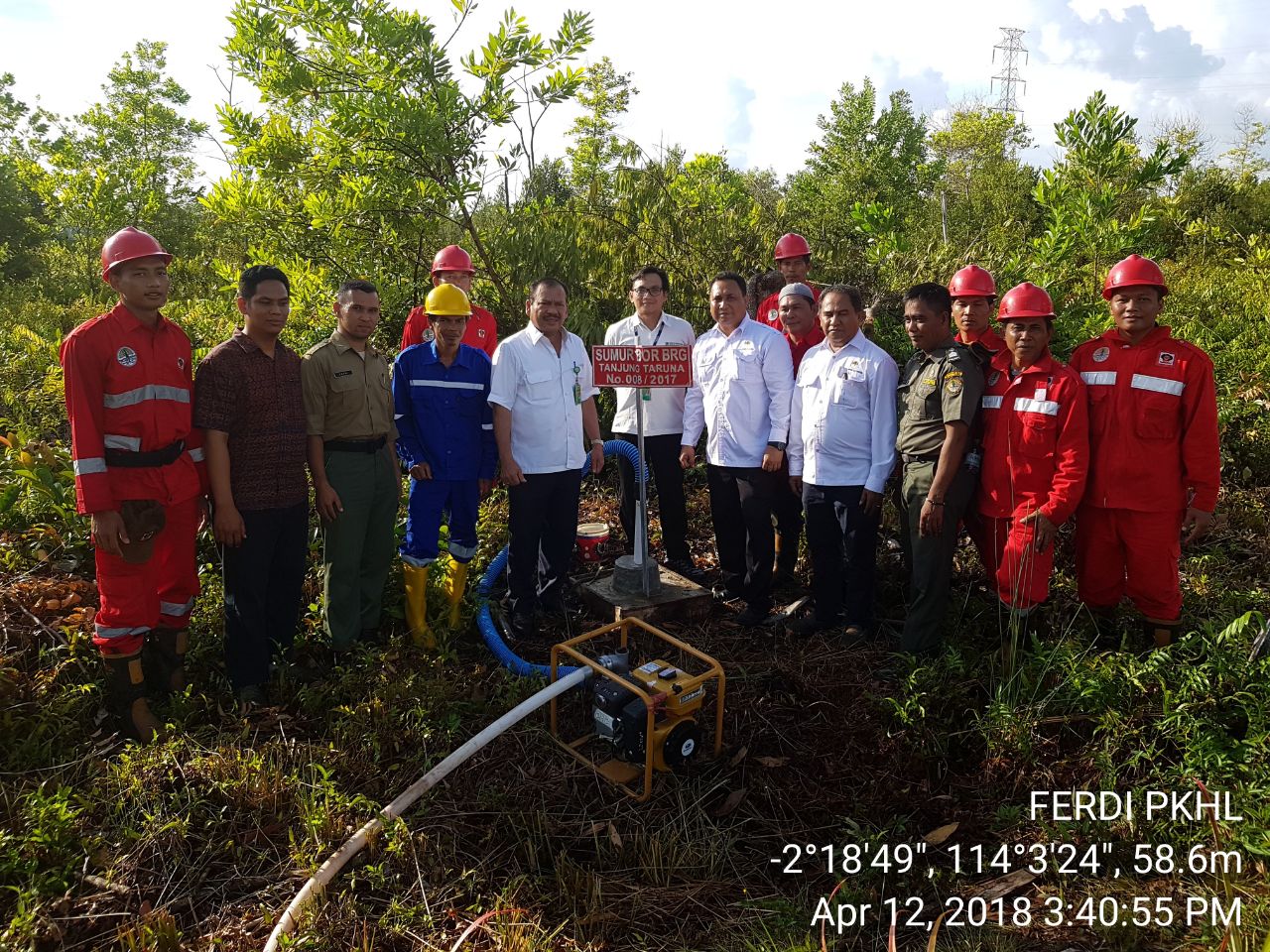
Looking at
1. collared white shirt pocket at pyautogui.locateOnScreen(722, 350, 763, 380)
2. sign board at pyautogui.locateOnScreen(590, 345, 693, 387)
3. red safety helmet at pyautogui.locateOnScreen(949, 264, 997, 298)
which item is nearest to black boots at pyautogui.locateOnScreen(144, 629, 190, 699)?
sign board at pyautogui.locateOnScreen(590, 345, 693, 387)

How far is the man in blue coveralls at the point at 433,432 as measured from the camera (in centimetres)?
438

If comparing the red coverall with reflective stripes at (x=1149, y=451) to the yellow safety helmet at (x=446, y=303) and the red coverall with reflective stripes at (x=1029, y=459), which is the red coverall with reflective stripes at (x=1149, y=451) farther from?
the yellow safety helmet at (x=446, y=303)

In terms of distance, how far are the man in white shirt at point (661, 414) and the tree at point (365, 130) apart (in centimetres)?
248

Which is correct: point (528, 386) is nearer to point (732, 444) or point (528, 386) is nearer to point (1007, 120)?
point (732, 444)

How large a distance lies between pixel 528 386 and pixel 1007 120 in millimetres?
25083

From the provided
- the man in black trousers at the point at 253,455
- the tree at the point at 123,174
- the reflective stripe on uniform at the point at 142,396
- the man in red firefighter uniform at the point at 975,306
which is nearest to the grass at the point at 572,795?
the man in black trousers at the point at 253,455

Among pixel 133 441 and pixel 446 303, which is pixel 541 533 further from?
pixel 133 441

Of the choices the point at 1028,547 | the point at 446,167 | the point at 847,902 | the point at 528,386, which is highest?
the point at 446,167

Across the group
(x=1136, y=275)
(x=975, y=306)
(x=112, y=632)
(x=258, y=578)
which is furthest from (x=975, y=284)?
(x=112, y=632)

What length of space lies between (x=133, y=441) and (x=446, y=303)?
5.47ft

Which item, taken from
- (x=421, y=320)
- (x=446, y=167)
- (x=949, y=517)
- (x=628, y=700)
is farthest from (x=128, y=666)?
(x=446, y=167)

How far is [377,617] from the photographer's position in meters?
4.42

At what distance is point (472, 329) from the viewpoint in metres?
5.61

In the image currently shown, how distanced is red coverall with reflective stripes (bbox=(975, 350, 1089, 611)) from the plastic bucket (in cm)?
265
